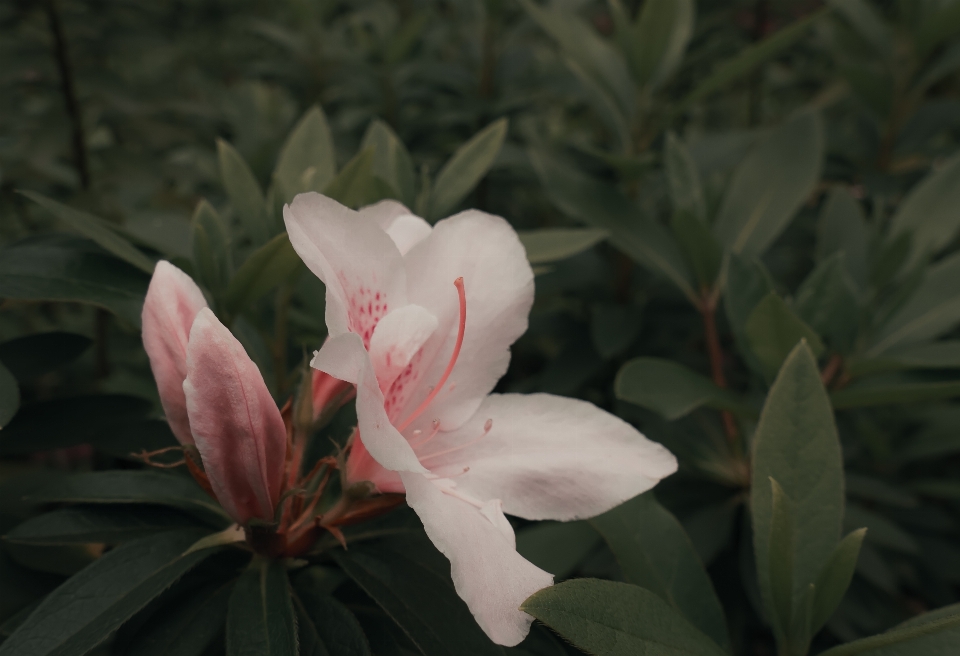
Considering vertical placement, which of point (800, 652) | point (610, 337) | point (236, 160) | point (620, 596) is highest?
point (236, 160)

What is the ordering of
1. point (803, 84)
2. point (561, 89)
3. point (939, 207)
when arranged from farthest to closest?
point (803, 84)
point (561, 89)
point (939, 207)

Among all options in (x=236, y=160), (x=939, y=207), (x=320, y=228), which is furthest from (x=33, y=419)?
(x=939, y=207)

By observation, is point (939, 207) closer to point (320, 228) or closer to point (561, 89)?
point (561, 89)

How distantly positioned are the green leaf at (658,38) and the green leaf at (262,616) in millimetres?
1270

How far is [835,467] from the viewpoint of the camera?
814 mm

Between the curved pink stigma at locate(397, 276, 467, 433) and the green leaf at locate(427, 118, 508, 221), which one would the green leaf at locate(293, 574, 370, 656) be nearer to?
the curved pink stigma at locate(397, 276, 467, 433)

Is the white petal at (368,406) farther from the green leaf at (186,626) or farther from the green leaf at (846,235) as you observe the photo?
the green leaf at (846,235)

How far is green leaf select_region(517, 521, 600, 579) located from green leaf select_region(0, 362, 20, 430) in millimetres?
767

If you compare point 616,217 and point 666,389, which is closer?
point 666,389

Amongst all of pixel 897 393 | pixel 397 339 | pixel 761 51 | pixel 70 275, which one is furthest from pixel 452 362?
pixel 761 51

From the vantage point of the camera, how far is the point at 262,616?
721 millimetres

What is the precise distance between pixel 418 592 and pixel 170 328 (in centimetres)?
39

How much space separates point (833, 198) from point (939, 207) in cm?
19

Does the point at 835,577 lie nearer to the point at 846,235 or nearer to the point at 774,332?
the point at 774,332
